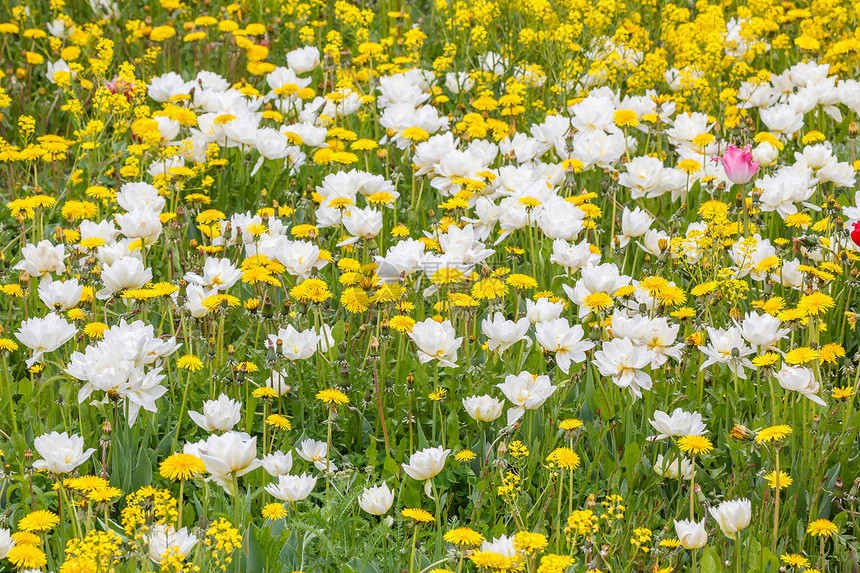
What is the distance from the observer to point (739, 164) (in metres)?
3.25

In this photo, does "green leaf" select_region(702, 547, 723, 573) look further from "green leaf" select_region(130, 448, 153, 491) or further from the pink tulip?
the pink tulip

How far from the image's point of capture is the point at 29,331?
243cm

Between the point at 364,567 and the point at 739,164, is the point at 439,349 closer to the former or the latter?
the point at 364,567

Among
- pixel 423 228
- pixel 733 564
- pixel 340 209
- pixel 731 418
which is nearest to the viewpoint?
pixel 733 564

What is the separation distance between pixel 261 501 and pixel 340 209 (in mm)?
1293

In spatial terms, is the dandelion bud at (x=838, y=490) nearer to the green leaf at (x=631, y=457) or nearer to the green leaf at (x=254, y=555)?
the green leaf at (x=631, y=457)

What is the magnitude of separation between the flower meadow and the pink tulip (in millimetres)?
15

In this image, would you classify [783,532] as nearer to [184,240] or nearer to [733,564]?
[733,564]

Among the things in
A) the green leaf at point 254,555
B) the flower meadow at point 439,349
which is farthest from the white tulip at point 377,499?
the green leaf at point 254,555

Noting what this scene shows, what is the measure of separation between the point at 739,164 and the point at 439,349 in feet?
4.51

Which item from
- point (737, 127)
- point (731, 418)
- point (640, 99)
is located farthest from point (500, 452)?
point (737, 127)

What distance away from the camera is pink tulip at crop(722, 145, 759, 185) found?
3244 mm

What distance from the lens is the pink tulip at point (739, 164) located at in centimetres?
324

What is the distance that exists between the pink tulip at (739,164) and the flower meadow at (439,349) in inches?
0.6
